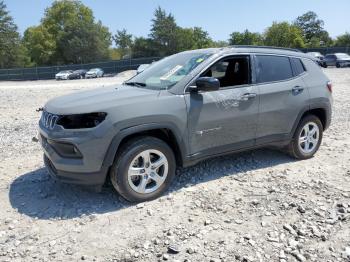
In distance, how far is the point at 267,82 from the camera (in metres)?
5.26

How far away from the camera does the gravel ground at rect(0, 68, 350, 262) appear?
3447 mm

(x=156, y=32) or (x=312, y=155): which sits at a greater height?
(x=156, y=32)

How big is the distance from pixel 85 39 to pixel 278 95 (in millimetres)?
64946

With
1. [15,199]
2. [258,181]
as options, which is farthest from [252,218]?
[15,199]

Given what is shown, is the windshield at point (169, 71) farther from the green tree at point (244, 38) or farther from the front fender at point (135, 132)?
the green tree at point (244, 38)

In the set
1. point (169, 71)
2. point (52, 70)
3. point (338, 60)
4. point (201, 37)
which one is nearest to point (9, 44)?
point (52, 70)

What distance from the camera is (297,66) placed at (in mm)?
5730

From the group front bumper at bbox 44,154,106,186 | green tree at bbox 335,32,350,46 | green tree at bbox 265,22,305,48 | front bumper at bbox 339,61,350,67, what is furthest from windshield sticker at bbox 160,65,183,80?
green tree at bbox 335,32,350,46

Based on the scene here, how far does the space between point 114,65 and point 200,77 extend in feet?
149

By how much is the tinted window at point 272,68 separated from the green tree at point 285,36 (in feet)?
256

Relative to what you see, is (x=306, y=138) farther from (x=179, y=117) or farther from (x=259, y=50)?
(x=179, y=117)

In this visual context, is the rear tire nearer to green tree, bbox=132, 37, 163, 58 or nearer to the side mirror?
the side mirror

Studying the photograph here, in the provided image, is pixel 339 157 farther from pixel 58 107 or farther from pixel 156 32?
pixel 156 32

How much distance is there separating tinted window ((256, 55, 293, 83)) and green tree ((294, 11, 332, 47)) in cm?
9521
